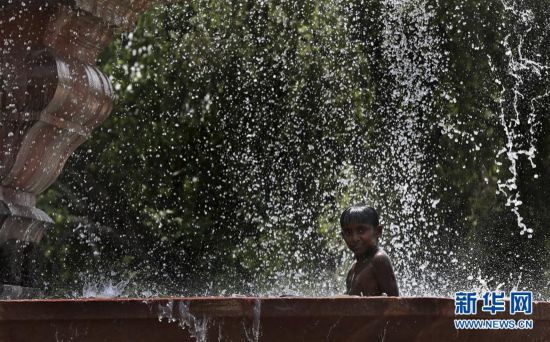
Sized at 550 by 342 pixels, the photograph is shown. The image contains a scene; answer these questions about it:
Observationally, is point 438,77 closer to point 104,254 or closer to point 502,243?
point 502,243

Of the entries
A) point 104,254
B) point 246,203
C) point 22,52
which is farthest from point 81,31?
point 104,254

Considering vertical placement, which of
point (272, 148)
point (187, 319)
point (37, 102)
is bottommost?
point (187, 319)

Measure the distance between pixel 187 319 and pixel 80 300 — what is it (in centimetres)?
31

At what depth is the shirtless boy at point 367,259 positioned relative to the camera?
4.23m

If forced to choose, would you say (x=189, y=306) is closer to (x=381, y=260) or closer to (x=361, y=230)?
(x=381, y=260)

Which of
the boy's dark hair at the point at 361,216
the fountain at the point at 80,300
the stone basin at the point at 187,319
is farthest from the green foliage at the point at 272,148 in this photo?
the stone basin at the point at 187,319

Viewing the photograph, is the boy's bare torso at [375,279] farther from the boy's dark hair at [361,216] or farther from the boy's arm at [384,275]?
the boy's dark hair at [361,216]

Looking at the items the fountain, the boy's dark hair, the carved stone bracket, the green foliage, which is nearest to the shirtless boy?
the boy's dark hair

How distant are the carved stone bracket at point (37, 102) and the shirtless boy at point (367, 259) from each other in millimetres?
1481

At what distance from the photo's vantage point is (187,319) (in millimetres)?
3152

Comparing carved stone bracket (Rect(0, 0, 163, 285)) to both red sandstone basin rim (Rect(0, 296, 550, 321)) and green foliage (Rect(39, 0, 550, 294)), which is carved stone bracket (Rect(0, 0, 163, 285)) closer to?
red sandstone basin rim (Rect(0, 296, 550, 321))

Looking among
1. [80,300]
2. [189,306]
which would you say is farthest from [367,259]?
[80,300]

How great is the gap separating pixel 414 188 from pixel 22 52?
10054 millimetres

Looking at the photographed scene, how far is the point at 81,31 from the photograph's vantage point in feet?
17.5
